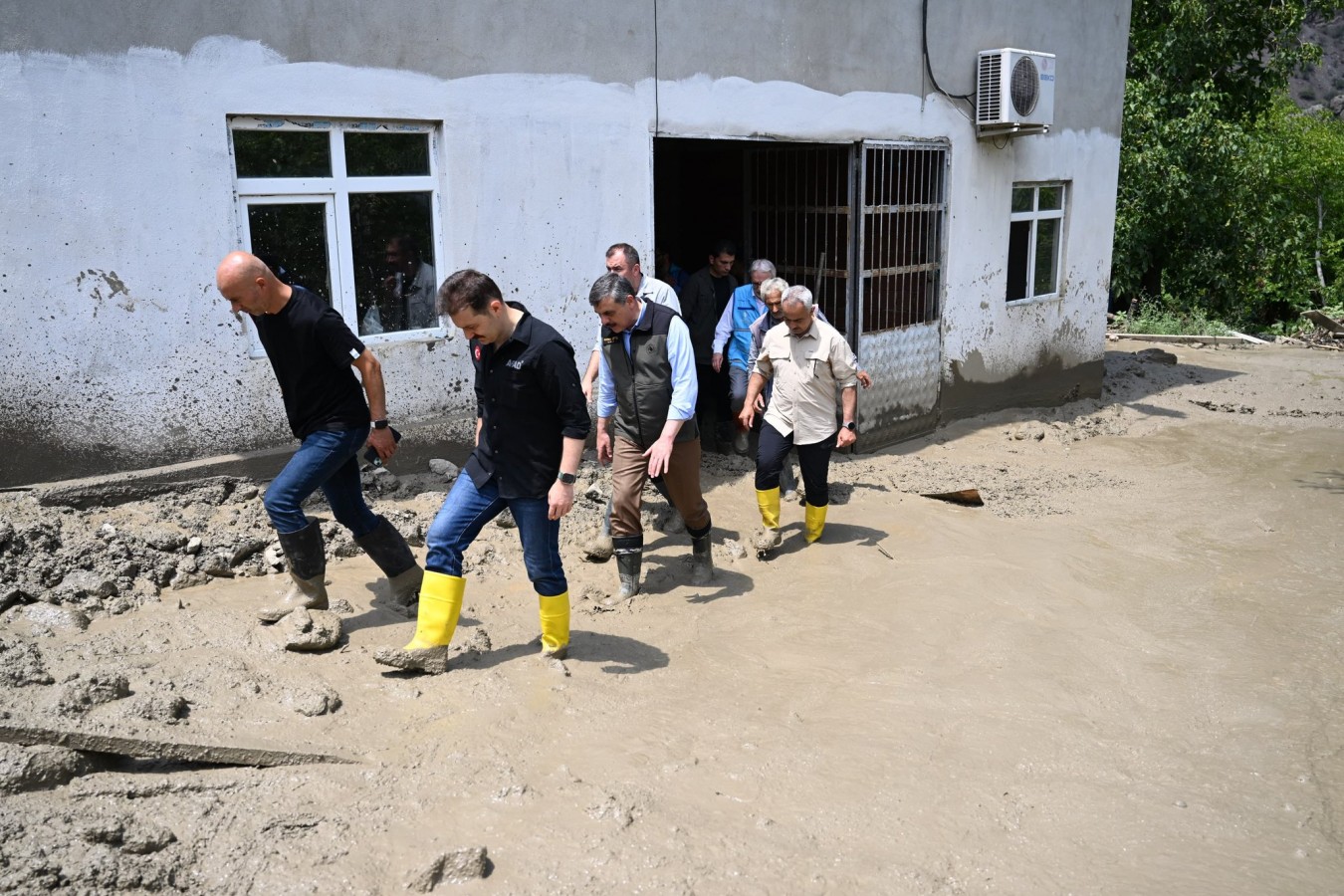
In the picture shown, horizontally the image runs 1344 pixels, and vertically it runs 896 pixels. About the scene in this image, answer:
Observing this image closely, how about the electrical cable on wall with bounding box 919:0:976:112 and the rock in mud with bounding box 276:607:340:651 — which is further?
the electrical cable on wall with bounding box 919:0:976:112

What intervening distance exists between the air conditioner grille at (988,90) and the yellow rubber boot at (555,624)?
7.11 metres

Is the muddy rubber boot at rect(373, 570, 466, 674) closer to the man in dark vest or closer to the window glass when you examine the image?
the man in dark vest

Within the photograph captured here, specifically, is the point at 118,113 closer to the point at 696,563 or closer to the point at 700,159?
the point at 696,563

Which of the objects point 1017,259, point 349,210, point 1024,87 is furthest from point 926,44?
point 349,210

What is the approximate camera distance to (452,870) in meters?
3.28

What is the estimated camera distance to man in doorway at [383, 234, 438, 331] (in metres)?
6.91

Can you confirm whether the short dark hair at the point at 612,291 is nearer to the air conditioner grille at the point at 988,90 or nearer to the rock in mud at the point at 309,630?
the rock in mud at the point at 309,630

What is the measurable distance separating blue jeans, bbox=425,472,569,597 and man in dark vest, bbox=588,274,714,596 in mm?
861

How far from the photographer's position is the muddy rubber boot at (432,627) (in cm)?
454

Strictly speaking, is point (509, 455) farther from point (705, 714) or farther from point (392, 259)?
point (392, 259)

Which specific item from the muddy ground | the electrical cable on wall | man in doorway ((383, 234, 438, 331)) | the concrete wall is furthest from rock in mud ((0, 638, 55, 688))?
the electrical cable on wall

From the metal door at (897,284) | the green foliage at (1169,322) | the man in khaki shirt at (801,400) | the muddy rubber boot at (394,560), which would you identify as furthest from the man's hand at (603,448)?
the green foliage at (1169,322)

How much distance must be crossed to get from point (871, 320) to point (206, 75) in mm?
5659

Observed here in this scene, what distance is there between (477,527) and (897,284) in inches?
243
